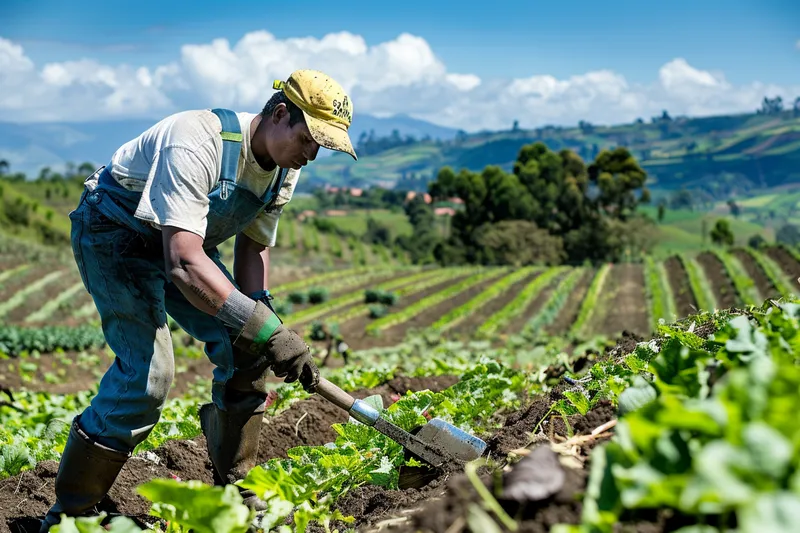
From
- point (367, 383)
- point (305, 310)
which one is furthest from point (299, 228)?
point (367, 383)

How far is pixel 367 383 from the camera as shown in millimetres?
6020

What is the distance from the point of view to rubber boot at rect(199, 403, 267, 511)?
3637 millimetres

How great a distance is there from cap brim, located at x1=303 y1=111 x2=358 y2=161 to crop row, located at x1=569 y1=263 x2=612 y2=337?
15158mm

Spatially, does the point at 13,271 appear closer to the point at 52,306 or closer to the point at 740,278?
the point at 52,306

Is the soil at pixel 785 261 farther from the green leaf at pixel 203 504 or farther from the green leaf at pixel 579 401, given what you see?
the green leaf at pixel 203 504

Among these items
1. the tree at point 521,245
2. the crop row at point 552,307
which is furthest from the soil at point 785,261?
the tree at point 521,245

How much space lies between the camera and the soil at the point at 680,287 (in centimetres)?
2383

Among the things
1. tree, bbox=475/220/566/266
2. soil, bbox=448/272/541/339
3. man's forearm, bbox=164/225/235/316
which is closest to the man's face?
man's forearm, bbox=164/225/235/316

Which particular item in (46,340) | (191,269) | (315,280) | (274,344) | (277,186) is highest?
(277,186)

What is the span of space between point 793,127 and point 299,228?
161m

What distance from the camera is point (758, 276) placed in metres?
28.3

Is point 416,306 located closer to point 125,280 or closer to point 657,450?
point 125,280

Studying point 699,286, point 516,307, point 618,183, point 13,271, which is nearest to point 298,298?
point 516,307

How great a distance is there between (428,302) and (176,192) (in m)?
21.8
